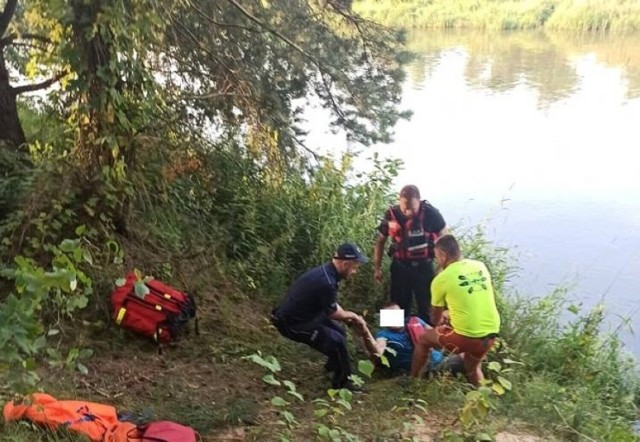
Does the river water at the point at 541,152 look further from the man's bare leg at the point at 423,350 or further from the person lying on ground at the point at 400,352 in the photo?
the man's bare leg at the point at 423,350

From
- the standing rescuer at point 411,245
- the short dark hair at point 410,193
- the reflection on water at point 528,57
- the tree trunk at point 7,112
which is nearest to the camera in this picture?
the short dark hair at point 410,193

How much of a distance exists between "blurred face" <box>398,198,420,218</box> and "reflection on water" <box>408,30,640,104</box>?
36.2 ft

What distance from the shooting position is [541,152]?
14305 mm

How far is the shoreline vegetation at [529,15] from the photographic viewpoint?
22828 mm

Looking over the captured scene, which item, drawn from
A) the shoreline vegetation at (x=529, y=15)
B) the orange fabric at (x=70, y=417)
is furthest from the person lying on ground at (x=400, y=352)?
the shoreline vegetation at (x=529, y=15)

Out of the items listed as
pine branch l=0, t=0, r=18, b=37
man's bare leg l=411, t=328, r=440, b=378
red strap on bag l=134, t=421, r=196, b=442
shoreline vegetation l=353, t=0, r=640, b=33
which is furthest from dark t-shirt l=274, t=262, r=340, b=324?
shoreline vegetation l=353, t=0, r=640, b=33

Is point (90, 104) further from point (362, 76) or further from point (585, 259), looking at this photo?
point (585, 259)

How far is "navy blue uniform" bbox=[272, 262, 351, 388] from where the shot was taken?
505cm

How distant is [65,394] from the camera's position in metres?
3.91

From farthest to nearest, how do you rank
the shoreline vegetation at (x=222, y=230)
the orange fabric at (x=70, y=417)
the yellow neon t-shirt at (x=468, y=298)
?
the yellow neon t-shirt at (x=468, y=298) < the shoreline vegetation at (x=222, y=230) < the orange fabric at (x=70, y=417)

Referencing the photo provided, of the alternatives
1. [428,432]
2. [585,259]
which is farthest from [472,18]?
[428,432]

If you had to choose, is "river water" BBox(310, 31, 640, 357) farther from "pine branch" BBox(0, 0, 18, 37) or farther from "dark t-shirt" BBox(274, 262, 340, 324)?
"dark t-shirt" BBox(274, 262, 340, 324)

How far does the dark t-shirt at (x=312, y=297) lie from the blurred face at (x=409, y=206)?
1.12 meters

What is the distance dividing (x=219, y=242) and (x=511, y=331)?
9.69 feet
